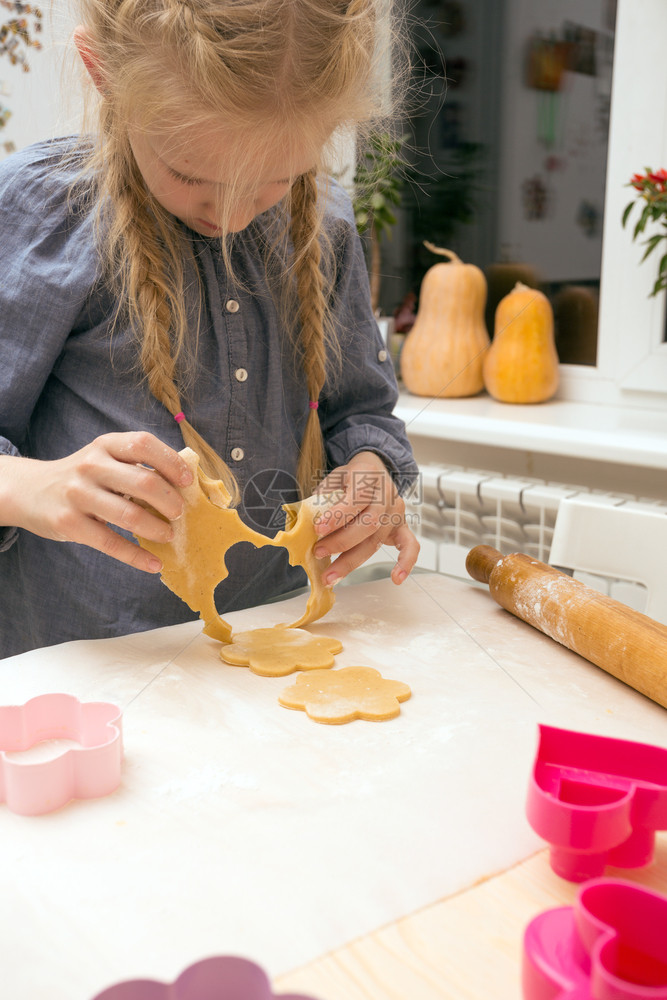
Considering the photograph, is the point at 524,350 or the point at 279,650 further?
the point at 524,350

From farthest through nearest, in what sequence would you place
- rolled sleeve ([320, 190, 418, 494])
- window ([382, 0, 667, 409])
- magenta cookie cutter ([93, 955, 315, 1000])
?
window ([382, 0, 667, 409]), rolled sleeve ([320, 190, 418, 494]), magenta cookie cutter ([93, 955, 315, 1000])

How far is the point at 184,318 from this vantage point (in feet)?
2.96

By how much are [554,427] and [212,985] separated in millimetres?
1295

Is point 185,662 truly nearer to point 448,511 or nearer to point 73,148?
point 73,148

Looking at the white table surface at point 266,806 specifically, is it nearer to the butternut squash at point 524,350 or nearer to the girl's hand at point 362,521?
the girl's hand at point 362,521

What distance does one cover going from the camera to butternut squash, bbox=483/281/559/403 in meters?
1.66

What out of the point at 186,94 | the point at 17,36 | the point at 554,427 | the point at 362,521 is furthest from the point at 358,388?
the point at 17,36

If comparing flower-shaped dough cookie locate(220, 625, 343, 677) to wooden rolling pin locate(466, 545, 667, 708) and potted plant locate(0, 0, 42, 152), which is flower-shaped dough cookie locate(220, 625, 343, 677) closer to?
wooden rolling pin locate(466, 545, 667, 708)

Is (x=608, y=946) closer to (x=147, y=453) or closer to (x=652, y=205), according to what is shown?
(x=147, y=453)

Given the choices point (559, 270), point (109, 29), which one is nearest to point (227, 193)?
point (109, 29)

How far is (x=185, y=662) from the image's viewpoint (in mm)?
775

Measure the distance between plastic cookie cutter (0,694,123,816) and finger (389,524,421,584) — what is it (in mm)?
404

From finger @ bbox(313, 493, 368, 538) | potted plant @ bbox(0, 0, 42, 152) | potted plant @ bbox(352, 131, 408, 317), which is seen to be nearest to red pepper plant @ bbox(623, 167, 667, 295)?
potted plant @ bbox(352, 131, 408, 317)

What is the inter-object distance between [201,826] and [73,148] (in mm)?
742
